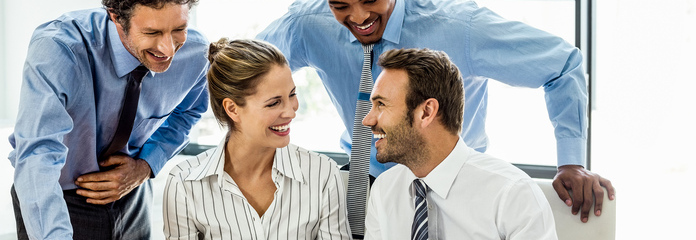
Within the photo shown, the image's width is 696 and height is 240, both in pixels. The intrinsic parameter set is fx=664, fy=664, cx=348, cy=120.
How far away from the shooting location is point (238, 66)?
1.96 metres

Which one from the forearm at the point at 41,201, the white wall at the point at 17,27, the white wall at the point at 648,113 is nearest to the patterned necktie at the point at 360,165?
the forearm at the point at 41,201

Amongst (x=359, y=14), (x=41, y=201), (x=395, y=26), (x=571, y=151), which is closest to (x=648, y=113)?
(x=571, y=151)

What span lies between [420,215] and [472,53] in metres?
0.70

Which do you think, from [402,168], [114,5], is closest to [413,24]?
[402,168]

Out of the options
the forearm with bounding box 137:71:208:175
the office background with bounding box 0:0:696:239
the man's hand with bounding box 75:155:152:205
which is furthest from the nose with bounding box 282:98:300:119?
the office background with bounding box 0:0:696:239

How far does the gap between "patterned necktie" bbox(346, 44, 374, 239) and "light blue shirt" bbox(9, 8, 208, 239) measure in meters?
0.62

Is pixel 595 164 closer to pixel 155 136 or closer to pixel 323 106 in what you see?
pixel 323 106

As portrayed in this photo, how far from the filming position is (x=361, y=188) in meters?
2.13

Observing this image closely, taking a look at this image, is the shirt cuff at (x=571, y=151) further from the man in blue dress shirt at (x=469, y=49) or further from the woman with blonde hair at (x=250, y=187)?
the woman with blonde hair at (x=250, y=187)

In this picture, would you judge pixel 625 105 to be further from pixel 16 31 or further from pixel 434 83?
pixel 16 31

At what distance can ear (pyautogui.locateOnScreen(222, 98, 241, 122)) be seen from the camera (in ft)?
6.58

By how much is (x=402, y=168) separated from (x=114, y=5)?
0.96 metres

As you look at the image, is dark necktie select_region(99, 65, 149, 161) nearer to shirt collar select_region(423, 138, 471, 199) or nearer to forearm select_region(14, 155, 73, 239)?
forearm select_region(14, 155, 73, 239)

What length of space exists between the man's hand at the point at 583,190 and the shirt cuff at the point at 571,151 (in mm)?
93
